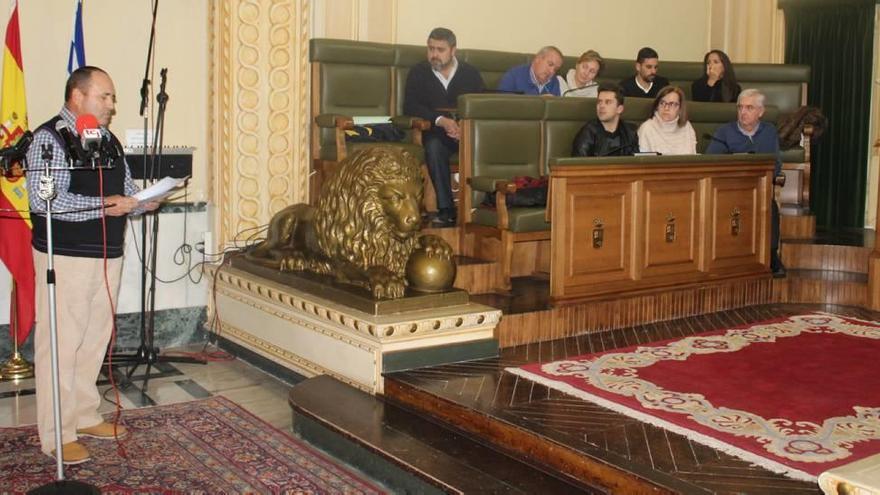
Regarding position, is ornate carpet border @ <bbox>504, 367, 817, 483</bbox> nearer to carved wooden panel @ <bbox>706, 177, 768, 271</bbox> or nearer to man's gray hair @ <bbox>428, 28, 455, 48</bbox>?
carved wooden panel @ <bbox>706, 177, 768, 271</bbox>

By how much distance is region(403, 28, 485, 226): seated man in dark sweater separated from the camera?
6.61 meters

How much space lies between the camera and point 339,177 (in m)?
5.06

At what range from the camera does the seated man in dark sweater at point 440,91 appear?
6605 millimetres

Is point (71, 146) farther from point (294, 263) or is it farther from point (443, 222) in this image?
point (443, 222)

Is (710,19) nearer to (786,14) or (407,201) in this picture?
(786,14)

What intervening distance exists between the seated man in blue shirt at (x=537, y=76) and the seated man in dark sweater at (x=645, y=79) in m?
0.79

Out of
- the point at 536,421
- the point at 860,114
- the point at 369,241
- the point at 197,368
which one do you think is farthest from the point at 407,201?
the point at 860,114

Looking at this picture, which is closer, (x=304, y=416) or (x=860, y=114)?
(x=304, y=416)

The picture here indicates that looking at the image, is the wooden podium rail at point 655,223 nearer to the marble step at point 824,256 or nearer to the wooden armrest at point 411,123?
the marble step at point 824,256

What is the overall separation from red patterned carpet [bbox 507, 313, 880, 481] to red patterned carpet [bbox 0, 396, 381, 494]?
3.42 feet

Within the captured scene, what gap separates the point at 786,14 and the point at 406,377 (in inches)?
252

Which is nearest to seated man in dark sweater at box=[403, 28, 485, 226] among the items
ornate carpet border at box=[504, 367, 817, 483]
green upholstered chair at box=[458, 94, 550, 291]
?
green upholstered chair at box=[458, 94, 550, 291]

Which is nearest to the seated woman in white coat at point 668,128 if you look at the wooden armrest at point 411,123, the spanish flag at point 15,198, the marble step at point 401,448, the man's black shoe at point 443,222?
the man's black shoe at point 443,222

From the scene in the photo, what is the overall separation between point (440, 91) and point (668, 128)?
158cm
